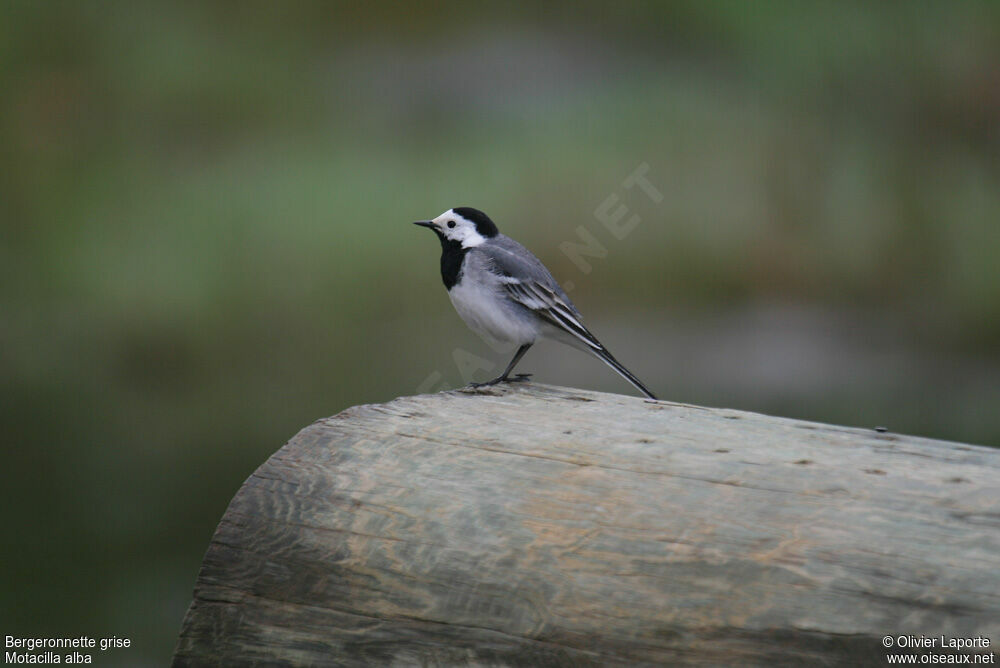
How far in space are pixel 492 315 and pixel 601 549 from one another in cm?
121

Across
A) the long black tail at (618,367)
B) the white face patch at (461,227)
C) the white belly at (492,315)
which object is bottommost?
the long black tail at (618,367)

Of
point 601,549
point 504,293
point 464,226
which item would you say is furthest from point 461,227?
point 601,549

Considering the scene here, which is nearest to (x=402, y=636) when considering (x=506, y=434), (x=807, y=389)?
(x=506, y=434)

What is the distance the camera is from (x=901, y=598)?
147 cm

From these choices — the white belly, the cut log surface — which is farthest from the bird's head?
the cut log surface

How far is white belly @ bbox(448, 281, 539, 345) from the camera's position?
2.76 metres

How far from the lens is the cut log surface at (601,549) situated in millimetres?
1502

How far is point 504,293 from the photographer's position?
9.09 feet

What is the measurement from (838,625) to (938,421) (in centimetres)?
441

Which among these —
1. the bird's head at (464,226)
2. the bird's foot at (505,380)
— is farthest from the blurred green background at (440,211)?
the bird's foot at (505,380)

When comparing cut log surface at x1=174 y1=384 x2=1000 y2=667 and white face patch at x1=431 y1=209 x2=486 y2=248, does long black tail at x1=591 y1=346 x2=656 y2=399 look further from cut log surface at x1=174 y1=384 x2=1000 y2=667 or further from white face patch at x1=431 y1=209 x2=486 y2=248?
cut log surface at x1=174 y1=384 x2=1000 y2=667

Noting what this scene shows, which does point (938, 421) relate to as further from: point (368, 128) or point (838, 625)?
point (838, 625)

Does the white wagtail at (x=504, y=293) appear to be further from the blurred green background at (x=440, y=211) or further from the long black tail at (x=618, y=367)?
the blurred green background at (x=440, y=211)

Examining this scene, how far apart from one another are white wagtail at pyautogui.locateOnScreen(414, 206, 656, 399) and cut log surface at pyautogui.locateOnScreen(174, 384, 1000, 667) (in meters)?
0.86
